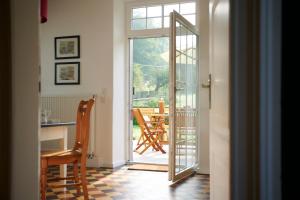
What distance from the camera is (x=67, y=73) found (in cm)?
559

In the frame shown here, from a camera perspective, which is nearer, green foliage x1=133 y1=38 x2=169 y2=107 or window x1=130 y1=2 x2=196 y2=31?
window x1=130 y1=2 x2=196 y2=31

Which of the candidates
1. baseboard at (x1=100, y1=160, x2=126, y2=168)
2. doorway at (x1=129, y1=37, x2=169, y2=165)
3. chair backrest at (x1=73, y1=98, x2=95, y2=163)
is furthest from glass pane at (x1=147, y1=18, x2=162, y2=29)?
chair backrest at (x1=73, y1=98, x2=95, y2=163)

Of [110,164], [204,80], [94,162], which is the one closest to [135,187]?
[110,164]

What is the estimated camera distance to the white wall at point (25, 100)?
1202 millimetres

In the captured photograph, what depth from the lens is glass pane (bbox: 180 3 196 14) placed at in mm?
5215

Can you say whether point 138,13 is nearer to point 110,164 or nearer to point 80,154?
point 110,164

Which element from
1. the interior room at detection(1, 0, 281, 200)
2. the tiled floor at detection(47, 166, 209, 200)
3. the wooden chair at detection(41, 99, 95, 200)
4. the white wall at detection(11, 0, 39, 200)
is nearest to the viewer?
the interior room at detection(1, 0, 281, 200)

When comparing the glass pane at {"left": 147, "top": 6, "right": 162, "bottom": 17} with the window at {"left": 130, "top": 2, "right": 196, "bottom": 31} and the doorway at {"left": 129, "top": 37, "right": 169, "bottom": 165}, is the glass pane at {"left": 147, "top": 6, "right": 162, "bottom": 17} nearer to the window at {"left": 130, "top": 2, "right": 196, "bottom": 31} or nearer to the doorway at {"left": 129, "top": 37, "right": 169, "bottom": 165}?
the window at {"left": 130, "top": 2, "right": 196, "bottom": 31}

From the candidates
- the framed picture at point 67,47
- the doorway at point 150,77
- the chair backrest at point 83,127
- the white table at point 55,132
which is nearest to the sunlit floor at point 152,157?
the doorway at point 150,77

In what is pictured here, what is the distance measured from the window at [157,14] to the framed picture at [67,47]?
3.21 feet

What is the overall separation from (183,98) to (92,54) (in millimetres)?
1786

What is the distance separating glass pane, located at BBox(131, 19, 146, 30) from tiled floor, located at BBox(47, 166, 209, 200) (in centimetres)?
237

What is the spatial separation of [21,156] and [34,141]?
71mm

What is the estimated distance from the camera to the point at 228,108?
875mm
